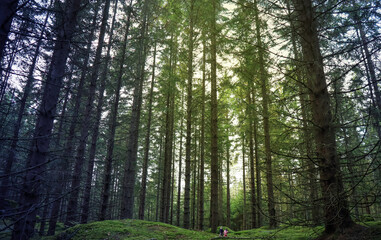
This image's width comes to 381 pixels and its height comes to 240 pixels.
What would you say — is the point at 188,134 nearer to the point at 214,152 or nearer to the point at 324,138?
the point at 214,152

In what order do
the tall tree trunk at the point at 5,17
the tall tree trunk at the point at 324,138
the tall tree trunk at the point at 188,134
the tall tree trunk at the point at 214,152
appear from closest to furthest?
1. the tall tree trunk at the point at 5,17
2. the tall tree trunk at the point at 324,138
3. the tall tree trunk at the point at 214,152
4. the tall tree trunk at the point at 188,134

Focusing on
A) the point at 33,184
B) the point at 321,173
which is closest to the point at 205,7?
the point at 321,173

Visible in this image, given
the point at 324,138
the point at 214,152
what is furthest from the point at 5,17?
the point at 214,152

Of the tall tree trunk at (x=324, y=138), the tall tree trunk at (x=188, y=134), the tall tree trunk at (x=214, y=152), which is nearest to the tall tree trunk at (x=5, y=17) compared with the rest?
the tall tree trunk at (x=324, y=138)

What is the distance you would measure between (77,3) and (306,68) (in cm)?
647

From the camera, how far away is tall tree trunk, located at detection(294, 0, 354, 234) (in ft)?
10.9

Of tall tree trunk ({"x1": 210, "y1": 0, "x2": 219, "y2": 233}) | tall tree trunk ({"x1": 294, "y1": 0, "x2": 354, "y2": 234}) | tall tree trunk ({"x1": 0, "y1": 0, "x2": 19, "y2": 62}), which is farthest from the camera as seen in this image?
tall tree trunk ({"x1": 210, "y1": 0, "x2": 219, "y2": 233})

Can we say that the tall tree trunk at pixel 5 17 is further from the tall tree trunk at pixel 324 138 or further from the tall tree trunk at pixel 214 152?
the tall tree trunk at pixel 214 152

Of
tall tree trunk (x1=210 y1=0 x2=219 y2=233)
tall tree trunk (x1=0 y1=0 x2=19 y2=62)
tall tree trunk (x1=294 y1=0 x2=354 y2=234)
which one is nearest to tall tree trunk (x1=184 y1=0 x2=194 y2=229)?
tall tree trunk (x1=210 y1=0 x2=219 y2=233)

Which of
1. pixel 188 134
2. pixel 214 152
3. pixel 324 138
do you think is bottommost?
pixel 324 138

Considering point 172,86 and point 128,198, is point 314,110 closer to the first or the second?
point 172,86

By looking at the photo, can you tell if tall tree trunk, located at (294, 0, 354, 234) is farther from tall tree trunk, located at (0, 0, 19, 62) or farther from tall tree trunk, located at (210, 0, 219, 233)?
tall tree trunk, located at (0, 0, 19, 62)

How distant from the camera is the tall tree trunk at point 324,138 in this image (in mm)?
3328

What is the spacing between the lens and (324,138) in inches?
145
